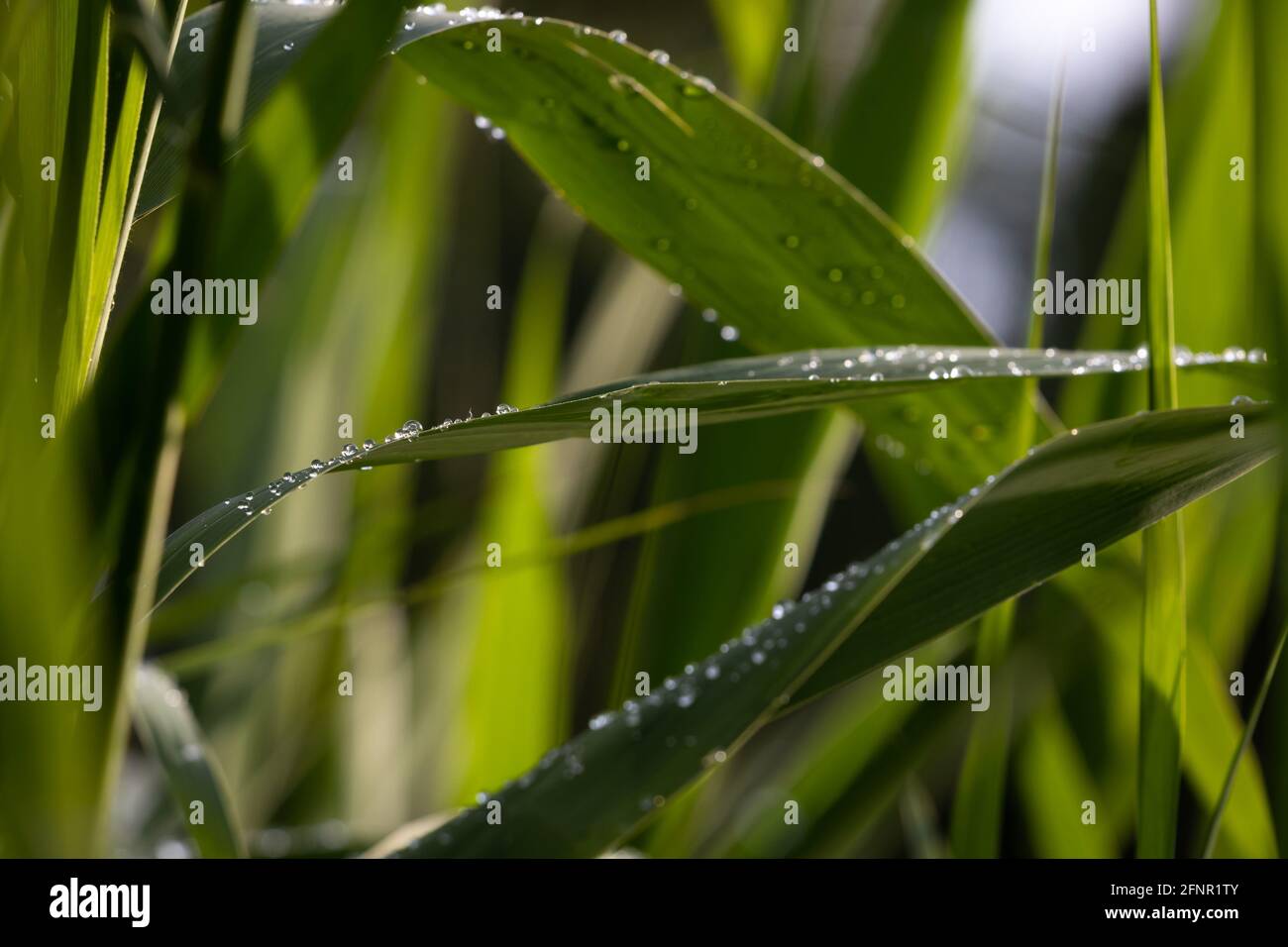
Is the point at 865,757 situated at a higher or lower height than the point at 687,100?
lower

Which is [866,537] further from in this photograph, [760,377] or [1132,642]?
[760,377]

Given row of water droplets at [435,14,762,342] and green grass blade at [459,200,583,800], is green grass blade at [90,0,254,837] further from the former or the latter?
green grass blade at [459,200,583,800]

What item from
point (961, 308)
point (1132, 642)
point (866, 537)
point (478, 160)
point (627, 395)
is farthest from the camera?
point (866, 537)

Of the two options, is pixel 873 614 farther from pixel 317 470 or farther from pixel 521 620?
pixel 521 620

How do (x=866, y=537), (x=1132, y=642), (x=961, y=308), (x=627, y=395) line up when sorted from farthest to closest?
(x=866, y=537) < (x=1132, y=642) < (x=961, y=308) < (x=627, y=395)

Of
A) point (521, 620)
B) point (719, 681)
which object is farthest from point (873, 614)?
point (521, 620)

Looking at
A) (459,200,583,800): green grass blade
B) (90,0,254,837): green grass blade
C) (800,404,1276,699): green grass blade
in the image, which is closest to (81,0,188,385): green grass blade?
(90,0,254,837): green grass blade
